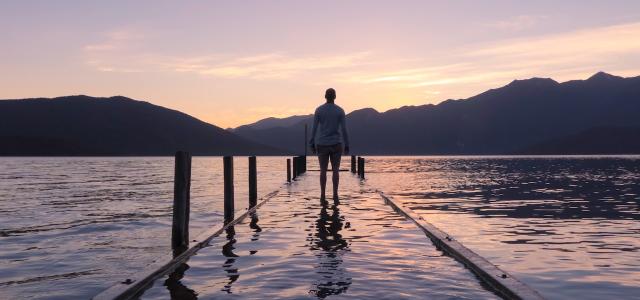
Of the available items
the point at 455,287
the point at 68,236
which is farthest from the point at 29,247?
the point at 455,287

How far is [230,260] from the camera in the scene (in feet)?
25.8

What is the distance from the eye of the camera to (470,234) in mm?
11695

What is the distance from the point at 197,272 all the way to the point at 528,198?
1716 centimetres

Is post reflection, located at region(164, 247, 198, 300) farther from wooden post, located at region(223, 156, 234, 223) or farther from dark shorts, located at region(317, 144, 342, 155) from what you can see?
dark shorts, located at region(317, 144, 342, 155)

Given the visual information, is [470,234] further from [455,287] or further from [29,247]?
[29,247]

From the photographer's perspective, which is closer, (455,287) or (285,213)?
(455,287)

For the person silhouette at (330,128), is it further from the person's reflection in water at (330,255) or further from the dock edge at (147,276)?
the dock edge at (147,276)

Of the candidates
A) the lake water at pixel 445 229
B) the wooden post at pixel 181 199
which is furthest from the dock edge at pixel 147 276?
the lake water at pixel 445 229

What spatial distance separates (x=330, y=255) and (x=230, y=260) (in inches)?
50.4

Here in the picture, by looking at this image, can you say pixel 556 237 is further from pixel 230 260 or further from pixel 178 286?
pixel 178 286

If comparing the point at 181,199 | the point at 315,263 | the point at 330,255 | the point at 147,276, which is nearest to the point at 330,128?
the point at 181,199

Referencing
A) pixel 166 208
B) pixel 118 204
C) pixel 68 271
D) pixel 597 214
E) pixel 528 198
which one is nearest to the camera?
pixel 68 271

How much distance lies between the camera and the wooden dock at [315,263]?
6129 millimetres

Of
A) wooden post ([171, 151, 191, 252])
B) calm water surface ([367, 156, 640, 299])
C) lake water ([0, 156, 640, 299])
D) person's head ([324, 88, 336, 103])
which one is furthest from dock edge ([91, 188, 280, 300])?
person's head ([324, 88, 336, 103])
